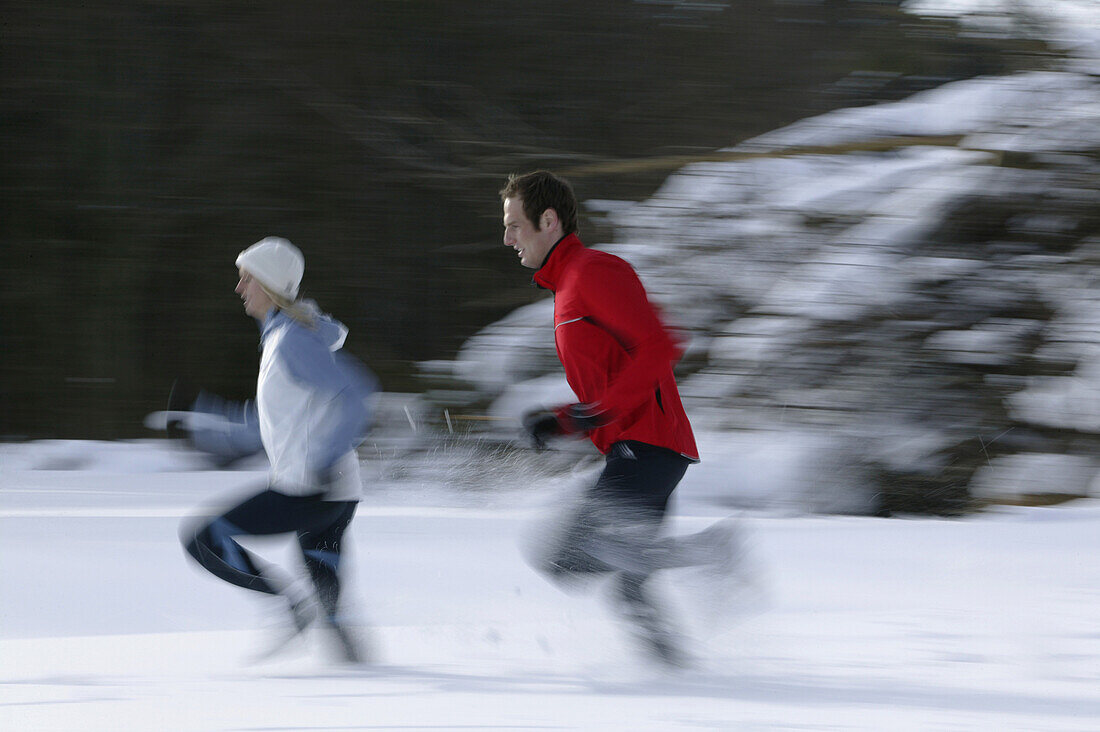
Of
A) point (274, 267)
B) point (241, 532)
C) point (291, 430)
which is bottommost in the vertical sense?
point (241, 532)

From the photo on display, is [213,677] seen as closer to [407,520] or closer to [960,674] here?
[960,674]

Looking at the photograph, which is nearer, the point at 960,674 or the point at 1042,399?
the point at 960,674

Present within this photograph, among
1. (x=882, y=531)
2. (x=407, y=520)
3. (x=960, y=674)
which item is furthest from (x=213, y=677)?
(x=882, y=531)

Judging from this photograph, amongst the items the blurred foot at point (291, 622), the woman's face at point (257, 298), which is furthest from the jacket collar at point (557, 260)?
the blurred foot at point (291, 622)

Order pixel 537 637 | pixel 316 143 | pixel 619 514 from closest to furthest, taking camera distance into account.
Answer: pixel 619 514 → pixel 537 637 → pixel 316 143

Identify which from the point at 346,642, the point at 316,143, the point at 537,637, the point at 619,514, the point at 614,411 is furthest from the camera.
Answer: the point at 316,143

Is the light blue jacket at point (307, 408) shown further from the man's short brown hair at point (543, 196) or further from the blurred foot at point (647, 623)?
the blurred foot at point (647, 623)

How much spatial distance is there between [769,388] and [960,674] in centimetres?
369

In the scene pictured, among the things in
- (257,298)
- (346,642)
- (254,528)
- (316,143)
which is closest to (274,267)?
(257,298)

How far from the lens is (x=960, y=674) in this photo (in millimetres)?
3391

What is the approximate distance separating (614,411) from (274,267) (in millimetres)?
964

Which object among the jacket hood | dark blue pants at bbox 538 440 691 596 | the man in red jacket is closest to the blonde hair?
the jacket hood

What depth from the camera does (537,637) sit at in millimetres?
3711

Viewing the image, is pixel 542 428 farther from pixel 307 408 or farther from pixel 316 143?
pixel 316 143
